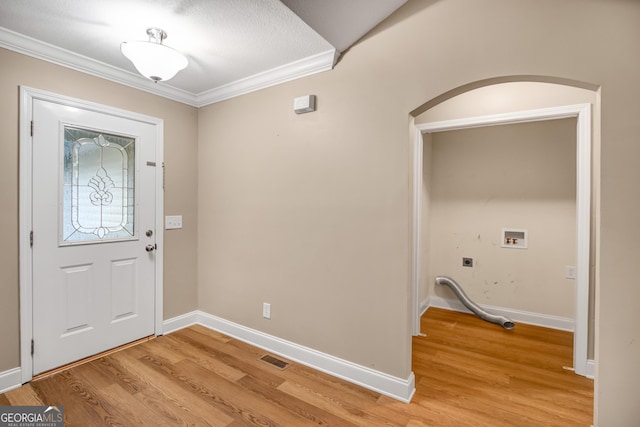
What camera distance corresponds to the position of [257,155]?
2.77m

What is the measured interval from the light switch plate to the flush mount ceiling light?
1.41 meters

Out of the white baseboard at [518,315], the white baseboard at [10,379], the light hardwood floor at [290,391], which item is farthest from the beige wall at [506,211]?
the white baseboard at [10,379]

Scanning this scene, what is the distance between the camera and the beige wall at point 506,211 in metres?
3.26

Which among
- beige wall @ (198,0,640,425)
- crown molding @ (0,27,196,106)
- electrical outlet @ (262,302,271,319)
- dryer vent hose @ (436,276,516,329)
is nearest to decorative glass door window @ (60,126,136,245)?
crown molding @ (0,27,196,106)

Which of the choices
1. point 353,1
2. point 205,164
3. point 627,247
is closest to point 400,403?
point 627,247

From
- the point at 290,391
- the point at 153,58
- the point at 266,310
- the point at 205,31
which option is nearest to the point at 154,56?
the point at 153,58

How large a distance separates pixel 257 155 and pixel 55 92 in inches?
61.3

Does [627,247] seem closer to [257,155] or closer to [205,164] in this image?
[257,155]

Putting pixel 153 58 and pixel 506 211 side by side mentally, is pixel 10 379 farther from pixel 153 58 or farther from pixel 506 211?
pixel 506 211

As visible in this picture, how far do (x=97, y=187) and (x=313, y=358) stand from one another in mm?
2271

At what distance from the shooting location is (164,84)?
2.87 m

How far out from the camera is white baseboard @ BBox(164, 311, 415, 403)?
2.05 m

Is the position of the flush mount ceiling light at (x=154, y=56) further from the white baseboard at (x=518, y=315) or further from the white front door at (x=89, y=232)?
the white baseboard at (x=518, y=315)

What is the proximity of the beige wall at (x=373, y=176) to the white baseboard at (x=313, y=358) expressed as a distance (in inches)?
2.6
